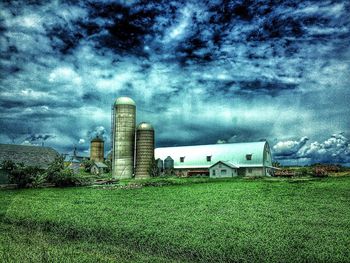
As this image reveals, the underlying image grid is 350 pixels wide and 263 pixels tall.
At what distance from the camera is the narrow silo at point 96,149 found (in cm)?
8362

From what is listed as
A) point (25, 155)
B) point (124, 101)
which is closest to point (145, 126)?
point (124, 101)

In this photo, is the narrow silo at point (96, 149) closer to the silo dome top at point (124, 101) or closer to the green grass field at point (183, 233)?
the silo dome top at point (124, 101)

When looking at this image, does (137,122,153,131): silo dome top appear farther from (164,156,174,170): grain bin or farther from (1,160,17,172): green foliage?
(1,160,17,172): green foliage

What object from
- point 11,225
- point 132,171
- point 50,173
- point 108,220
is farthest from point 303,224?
point 132,171

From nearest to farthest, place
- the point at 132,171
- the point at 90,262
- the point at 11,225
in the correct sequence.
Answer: the point at 90,262 < the point at 11,225 < the point at 132,171

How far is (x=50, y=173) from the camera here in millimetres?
36812

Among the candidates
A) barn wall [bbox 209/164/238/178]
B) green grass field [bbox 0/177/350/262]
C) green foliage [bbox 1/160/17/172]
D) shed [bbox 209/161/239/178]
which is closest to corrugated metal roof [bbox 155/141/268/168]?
shed [bbox 209/161/239/178]

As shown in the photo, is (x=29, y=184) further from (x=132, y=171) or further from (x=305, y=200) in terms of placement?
(x=305, y=200)

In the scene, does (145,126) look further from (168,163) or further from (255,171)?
(255,171)

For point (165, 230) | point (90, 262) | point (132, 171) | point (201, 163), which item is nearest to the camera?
point (90, 262)

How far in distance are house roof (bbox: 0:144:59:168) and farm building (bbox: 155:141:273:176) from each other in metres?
23.2

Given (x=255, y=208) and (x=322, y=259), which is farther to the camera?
(x=255, y=208)

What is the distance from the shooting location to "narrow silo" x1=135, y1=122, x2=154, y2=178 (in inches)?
2064

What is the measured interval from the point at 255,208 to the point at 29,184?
2956 cm
